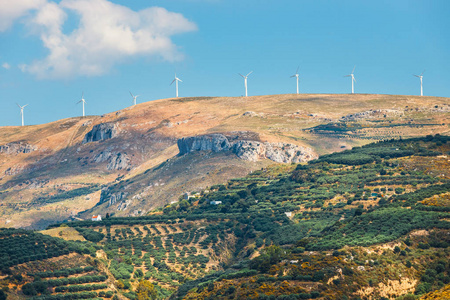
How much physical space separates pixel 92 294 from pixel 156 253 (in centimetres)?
4036

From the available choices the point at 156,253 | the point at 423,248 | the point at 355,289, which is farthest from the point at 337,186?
the point at 355,289

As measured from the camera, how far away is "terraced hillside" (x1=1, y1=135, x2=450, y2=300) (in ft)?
306

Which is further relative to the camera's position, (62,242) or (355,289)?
(62,242)

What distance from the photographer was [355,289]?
291 ft

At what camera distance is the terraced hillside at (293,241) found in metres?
93.2

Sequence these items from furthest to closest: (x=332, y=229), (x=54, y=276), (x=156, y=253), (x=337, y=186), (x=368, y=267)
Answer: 1. (x=337, y=186)
2. (x=156, y=253)
3. (x=332, y=229)
4. (x=54, y=276)
5. (x=368, y=267)

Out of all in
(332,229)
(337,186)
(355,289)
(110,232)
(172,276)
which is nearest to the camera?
(355,289)

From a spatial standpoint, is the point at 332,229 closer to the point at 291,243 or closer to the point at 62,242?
the point at 291,243

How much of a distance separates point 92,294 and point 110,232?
52.8 m

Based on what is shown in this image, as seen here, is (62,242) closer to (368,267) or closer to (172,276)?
(172,276)

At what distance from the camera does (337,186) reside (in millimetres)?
171875

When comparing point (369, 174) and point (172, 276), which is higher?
point (369, 174)

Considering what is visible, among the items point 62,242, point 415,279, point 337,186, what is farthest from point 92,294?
point 337,186

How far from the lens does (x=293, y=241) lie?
442 ft
